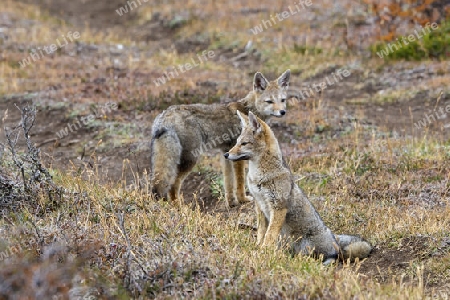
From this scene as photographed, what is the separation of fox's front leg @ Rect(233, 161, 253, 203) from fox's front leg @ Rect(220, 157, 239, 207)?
3.4 inches

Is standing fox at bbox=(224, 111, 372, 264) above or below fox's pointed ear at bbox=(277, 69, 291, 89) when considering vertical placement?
below

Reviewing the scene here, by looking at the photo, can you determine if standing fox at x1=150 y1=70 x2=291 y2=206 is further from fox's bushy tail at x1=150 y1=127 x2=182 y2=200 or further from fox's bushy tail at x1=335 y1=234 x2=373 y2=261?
fox's bushy tail at x1=335 y1=234 x2=373 y2=261

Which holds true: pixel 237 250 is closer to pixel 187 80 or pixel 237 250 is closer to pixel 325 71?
pixel 187 80

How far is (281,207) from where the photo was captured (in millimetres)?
7535

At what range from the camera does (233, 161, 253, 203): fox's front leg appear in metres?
9.90

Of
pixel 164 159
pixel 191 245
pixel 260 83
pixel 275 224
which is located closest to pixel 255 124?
pixel 275 224

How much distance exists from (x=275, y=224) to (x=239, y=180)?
249 centimetres

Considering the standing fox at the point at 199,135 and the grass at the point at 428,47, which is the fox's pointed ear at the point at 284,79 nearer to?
the standing fox at the point at 199,135

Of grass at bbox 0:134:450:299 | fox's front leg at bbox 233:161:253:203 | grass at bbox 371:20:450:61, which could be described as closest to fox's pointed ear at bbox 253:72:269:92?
fox's front leg at bbox 233:161:253:203

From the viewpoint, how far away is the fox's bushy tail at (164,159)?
905 cm

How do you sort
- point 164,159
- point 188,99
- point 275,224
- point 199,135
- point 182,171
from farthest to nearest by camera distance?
point 188,99 < point 199,135 < point 182,171 < point 164,159 < point 275,224

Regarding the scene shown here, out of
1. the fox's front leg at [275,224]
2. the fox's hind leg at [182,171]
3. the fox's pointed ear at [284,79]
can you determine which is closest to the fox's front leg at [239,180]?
the fox's hind leg at [182,171]

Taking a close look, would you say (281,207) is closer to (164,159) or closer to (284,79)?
(164,159)

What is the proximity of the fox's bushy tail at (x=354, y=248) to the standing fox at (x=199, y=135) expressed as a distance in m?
2.55
